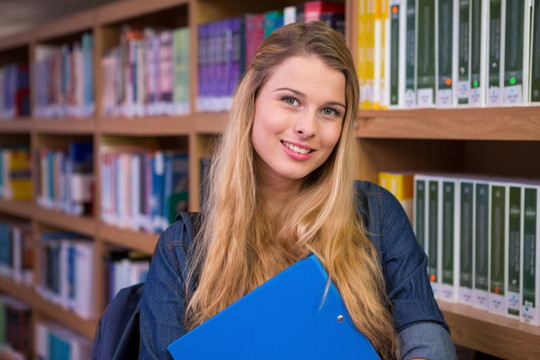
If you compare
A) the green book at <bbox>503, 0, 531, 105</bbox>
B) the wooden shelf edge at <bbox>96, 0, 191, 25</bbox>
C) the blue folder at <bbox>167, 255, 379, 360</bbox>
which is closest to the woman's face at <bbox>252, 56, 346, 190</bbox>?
the blue folder at <bbox>167, 255, 379, 360</bbox>

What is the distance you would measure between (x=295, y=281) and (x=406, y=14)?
2.63 feet

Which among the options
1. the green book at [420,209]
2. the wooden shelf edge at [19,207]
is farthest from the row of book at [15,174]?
the green book at [420,209]

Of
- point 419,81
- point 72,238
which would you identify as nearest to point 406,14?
point 419,81

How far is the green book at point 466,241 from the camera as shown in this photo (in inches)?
58.9

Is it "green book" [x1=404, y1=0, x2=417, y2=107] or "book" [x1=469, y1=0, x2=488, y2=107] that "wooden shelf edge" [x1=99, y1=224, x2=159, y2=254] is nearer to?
"green book" [x1=404, y1=0, x2=417, y2=107]

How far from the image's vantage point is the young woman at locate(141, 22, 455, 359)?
125 centimetres

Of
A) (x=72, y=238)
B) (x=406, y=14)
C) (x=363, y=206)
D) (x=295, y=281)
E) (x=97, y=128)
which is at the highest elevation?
(x=406, y=14)

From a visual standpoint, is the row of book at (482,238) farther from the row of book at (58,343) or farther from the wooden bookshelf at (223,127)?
the row of book at (58,343)

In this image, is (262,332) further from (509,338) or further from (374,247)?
(509,338)

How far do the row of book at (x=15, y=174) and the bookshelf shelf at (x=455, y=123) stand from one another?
2726 mm

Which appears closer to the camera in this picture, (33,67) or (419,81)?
(419,81)

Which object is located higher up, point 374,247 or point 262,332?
point 374,247

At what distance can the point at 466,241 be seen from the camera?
150 cm

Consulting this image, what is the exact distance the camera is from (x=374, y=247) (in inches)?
51.2
